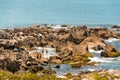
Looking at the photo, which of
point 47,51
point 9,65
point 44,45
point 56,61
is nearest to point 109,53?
point 56,61

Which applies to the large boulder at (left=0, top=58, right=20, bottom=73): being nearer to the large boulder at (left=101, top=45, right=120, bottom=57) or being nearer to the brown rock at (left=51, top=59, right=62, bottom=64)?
the brown rock at (left=51, top=59, right=62, bottom=64)

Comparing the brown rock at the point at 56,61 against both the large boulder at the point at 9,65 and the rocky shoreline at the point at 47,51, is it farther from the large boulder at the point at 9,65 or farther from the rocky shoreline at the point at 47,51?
the large boulder at the point at 9,65

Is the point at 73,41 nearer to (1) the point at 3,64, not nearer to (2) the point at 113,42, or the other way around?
(2) the point at 113,42

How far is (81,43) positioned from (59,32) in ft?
69.6

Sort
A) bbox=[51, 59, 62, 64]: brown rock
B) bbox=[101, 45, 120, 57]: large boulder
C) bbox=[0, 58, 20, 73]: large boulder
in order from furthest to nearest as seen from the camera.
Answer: bbox=[101, 45, 120, 57]: large boulder
bbox=[51, 59, 62, 64]: brown rock
bbox=[0, 58, 20, 73]: large boulder

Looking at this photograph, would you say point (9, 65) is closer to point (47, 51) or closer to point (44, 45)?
point (47, 51)

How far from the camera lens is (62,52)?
75.4m

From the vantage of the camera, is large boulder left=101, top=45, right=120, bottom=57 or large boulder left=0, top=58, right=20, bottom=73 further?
large boulder left=101, top=45, right=120, bottom=57

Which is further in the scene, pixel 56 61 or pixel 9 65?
pixel 56 61

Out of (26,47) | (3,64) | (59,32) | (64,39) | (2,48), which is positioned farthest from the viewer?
(59,32)

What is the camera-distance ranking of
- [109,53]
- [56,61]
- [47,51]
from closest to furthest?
[56,61]
[109,53]
[47,51]

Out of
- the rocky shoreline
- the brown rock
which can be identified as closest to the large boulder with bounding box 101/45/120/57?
the rocky shoreline

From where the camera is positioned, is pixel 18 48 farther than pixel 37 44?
No

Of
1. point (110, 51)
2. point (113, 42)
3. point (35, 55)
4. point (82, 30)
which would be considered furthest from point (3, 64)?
point (113, 42)
